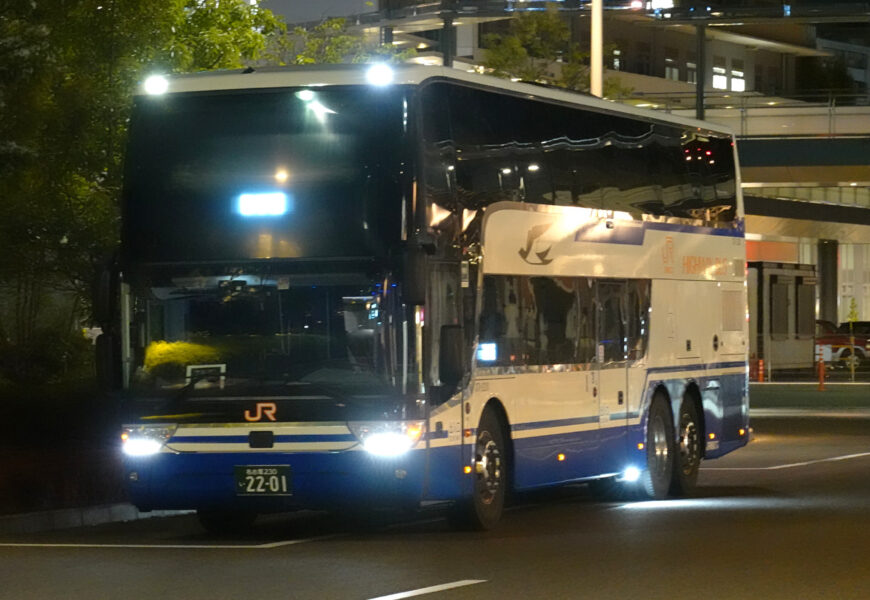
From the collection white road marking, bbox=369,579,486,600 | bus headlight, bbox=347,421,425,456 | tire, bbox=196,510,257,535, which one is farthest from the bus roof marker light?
white road marking, bbox=369,579,486,600

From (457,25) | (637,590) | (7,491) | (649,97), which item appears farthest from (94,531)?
(457,25)

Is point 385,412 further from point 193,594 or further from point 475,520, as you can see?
point 193,594

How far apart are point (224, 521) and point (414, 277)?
12.0 feet

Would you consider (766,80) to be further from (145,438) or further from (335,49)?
(145,438)

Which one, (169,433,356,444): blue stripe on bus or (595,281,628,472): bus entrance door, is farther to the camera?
(595,281,628,472): bus entrance door

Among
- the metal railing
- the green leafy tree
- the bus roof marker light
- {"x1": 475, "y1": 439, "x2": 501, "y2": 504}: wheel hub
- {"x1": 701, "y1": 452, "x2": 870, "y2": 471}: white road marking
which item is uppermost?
the green leafy tree

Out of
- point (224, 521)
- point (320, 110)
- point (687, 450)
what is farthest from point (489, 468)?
point (687, 450)

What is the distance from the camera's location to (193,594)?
442 inches

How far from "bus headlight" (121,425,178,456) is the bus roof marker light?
10.9 feet

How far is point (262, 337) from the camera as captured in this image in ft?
48.0

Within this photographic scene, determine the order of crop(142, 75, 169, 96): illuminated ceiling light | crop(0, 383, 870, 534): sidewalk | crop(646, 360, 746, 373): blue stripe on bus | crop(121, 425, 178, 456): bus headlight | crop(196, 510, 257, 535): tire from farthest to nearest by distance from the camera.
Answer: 1. crop(646, 360, 746, 373): blue stripe on bus
2. crop(0, 383, 870, 534): sidewalk
3. crop(196, 510, 257, 535): tire
4. crop(142, 75, 169, 96): illuminated ceiling light
5. crop(121, 425, 178, 456): bus headlight

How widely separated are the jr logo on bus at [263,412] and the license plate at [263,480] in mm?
399

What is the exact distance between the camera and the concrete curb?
1630 centimetres

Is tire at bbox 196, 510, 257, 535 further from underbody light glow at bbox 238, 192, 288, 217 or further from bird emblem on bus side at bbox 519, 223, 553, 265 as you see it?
bird emblem on bus side at bbox 519, 223, 553, 265
